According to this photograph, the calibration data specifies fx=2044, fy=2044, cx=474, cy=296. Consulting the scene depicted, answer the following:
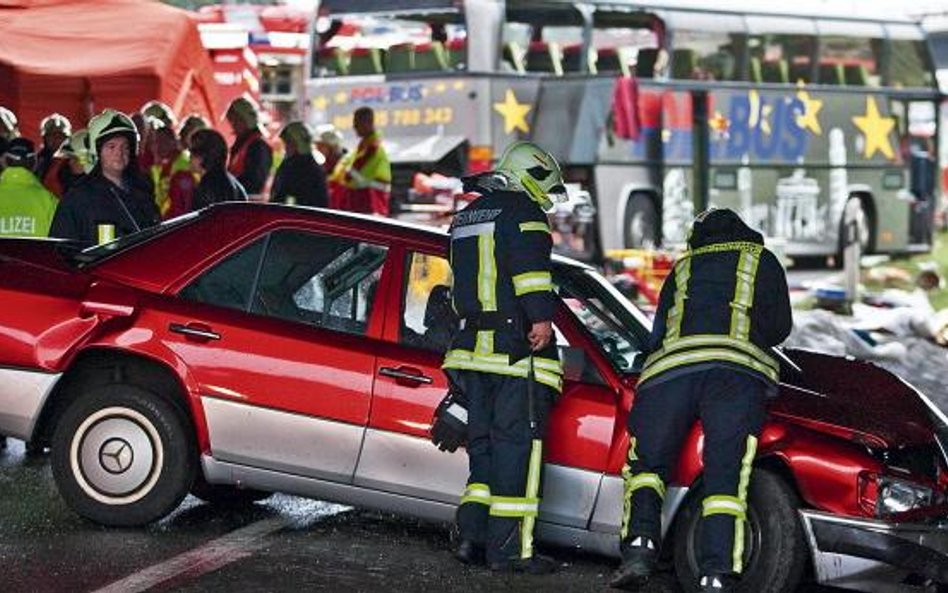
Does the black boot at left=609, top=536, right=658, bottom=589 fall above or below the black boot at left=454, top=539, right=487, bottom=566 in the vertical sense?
above

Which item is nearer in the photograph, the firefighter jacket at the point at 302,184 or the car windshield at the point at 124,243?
the car windshield at the point at 124,243

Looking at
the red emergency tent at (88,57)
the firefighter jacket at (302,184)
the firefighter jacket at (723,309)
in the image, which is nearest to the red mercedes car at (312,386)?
the firefighter jacket at (723,309)

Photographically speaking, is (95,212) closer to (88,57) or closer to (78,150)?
(78,150)

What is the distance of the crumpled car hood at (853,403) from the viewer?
7.45 metres

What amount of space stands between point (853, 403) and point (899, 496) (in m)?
0.63

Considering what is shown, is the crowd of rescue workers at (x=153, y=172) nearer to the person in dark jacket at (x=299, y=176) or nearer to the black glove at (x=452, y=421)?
the person in dark jacket at (x=299, y=176)

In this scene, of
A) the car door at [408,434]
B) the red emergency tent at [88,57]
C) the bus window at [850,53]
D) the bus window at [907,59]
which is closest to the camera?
the car door at [408,434]

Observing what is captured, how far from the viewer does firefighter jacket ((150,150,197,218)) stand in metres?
13.0

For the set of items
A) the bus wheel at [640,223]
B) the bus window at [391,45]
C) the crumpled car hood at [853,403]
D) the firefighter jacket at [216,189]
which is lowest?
the bus wheel at [640,223]

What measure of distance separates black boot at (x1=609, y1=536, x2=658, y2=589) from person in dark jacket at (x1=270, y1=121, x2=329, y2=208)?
6.73m

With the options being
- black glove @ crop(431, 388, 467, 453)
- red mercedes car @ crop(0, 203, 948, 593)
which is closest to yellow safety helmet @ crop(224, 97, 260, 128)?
red mercedes car @ crop(0, 203, 948, 593)

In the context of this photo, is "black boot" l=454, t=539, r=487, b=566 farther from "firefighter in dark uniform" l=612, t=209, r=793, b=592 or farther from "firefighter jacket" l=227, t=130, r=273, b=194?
"firefighter jacket" l=227, t=130, r=273, b=194

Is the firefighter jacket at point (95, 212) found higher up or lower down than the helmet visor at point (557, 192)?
lower down

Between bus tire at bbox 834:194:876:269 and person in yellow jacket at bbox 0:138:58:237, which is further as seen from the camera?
bus tire at bbox 834:194:876:269
